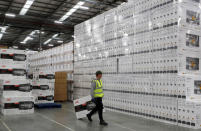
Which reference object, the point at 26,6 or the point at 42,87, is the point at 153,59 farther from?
the point at 26,6

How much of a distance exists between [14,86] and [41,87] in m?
1.99

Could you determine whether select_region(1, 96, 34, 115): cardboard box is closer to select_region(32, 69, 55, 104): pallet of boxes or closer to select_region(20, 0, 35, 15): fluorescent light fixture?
select_region(32, 69, 55, 104): pallet of boxes

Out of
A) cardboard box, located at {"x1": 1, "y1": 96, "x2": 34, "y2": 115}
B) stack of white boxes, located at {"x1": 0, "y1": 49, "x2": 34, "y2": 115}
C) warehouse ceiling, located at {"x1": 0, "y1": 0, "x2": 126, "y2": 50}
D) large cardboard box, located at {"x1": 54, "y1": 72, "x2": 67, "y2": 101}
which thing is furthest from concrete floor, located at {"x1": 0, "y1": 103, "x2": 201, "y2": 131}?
warehouse ceiling, located at {"x1": 0, "y1": 0, "x2": 126, "y2": 50}

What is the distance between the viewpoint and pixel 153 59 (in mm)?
7176

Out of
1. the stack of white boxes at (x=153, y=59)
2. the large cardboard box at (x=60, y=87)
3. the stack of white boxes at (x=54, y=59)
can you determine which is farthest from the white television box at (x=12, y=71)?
the stack of white boxes at (x=54, y=59)

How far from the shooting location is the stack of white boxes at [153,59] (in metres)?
6.30

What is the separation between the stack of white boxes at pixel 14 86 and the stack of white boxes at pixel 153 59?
3.42 meters

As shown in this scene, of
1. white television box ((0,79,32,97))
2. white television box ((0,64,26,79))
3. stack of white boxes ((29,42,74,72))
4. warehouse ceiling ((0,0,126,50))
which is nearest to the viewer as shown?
white television box ((0,79,32,97))

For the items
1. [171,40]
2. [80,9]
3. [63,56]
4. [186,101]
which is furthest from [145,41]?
[80,9]

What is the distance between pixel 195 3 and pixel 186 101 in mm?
3139

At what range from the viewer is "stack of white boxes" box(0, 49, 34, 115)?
27.0 feet

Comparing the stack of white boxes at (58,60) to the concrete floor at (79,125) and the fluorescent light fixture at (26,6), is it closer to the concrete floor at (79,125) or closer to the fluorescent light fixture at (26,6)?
the fluorescent light fixture at (26,6)

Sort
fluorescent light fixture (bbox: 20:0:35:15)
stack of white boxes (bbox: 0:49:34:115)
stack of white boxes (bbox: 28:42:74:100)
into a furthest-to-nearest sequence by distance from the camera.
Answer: fluorescent light fixture (bbox: 20:0:35:15) < stack of white boxes (bbox: 28:42:74:100) < stack of white boxes (bbox: 0:49:34:115)

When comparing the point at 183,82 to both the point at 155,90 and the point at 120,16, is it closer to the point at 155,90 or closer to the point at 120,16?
the point at 155,90
